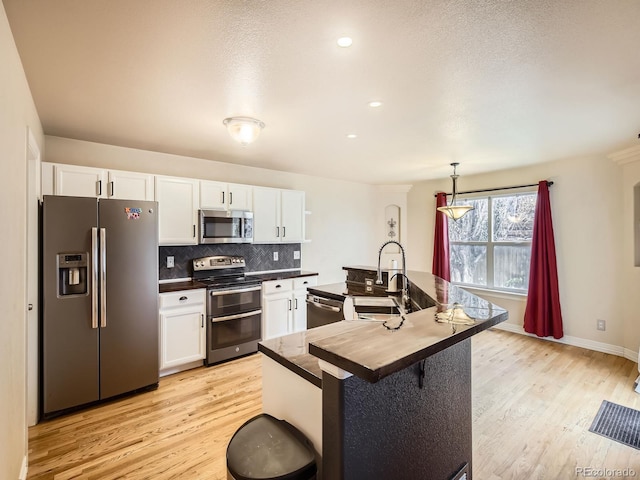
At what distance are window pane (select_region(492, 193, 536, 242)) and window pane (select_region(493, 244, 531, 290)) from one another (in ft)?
0.50

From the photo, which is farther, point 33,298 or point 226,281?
point 226,281

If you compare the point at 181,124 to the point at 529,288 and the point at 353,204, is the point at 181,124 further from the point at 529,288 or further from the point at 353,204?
the point at 529,288

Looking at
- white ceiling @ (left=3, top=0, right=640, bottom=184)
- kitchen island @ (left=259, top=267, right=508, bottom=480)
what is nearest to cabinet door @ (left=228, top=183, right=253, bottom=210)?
white ceiling @ (left=3, top=0, right=640, bottom=184)

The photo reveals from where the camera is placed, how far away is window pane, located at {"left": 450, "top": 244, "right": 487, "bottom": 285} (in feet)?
17.1

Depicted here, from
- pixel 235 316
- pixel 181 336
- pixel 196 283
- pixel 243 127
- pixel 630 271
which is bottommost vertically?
pixel 181 336

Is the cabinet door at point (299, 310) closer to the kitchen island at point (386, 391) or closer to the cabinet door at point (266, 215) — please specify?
the cabinet door at point (266, 215)

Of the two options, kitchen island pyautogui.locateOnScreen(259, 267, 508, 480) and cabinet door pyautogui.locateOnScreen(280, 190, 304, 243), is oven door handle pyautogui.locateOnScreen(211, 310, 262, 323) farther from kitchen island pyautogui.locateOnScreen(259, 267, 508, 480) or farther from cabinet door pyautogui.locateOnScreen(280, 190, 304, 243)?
kitchen island pyautogui.locateOnScreen(259, 267, 508, 480)

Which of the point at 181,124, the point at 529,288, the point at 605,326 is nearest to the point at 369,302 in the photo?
the point at 181,124

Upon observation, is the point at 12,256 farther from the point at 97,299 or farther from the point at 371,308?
the point at 371,308

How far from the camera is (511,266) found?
4.84m

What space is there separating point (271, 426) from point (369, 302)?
152 centimetres

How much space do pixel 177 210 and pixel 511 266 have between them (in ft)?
15.5

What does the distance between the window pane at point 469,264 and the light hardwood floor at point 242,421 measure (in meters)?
1.76

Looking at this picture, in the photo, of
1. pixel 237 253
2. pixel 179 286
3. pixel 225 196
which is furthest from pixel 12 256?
pixel 237 253
